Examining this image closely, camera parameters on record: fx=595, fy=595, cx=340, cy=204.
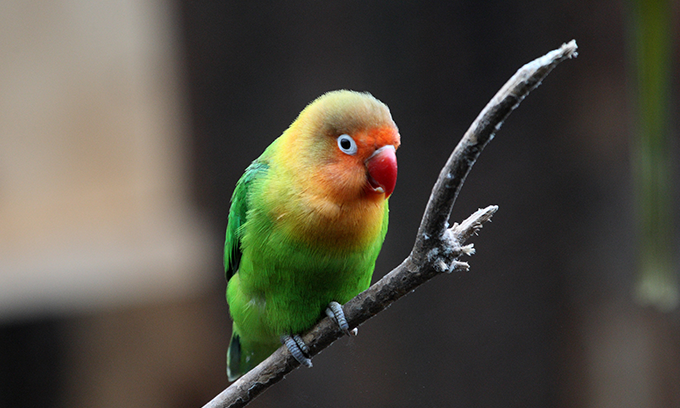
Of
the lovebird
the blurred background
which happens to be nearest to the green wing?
the lovebird

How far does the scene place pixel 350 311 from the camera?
1.34 m

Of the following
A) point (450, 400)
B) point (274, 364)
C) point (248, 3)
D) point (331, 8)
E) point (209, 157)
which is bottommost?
point (450, 400)

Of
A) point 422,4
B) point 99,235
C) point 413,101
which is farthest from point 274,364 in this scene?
point 99,235

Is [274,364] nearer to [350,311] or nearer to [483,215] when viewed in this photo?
[350,311]

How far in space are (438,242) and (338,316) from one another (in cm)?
40

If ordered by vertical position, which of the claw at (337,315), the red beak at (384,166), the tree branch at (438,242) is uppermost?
the red beak at (384,166)

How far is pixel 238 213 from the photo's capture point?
4.91 ft

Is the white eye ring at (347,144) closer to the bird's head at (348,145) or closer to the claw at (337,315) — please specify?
the bird's head at (348,145)

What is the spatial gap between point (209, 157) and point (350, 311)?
118 cm

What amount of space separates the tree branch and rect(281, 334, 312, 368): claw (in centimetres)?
1

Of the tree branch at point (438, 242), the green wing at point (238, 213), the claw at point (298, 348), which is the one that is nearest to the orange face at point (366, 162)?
the tree branch at point (438, 242)

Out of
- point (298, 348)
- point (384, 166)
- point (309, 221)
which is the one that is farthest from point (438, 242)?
point (298, 348)

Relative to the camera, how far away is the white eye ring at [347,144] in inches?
44.9

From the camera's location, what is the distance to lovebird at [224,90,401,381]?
1.13 metres
